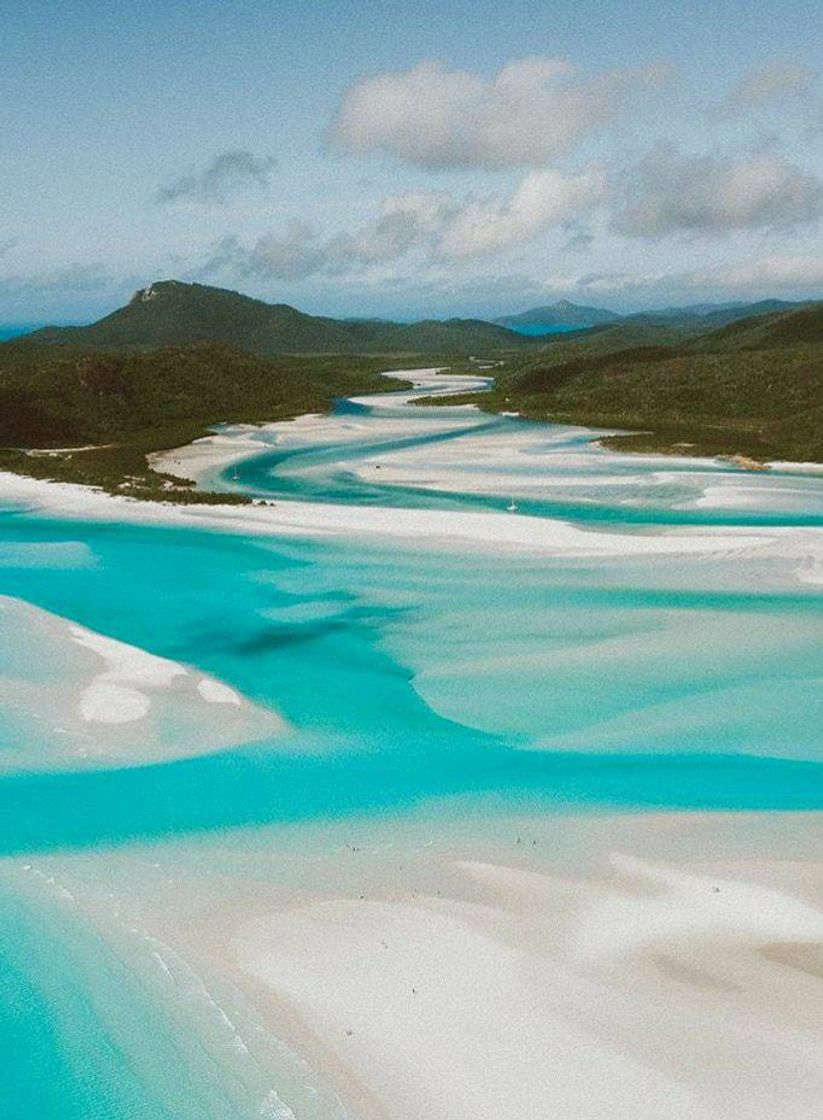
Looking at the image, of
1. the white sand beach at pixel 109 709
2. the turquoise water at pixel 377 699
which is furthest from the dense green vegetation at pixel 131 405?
the white sand beach at pixel 109 709

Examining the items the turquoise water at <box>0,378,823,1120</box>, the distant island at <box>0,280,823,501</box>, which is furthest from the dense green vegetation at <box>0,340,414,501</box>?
the turquoise water at <box>0,378,823,1120</box>

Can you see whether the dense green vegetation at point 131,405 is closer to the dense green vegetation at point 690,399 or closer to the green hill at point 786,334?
the dense green vegetation at point 690,399

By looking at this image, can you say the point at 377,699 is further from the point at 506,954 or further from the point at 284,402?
the point at 284,402

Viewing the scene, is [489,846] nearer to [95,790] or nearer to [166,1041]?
[166,1041]

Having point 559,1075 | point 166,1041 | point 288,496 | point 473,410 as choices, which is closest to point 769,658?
point 559,1075

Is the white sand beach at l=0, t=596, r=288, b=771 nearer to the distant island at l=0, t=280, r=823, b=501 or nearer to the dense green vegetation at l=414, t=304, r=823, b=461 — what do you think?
the distant island at l=0, t=280, r=823, b=501

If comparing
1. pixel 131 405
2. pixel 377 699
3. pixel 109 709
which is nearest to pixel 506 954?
pixel 377 699
